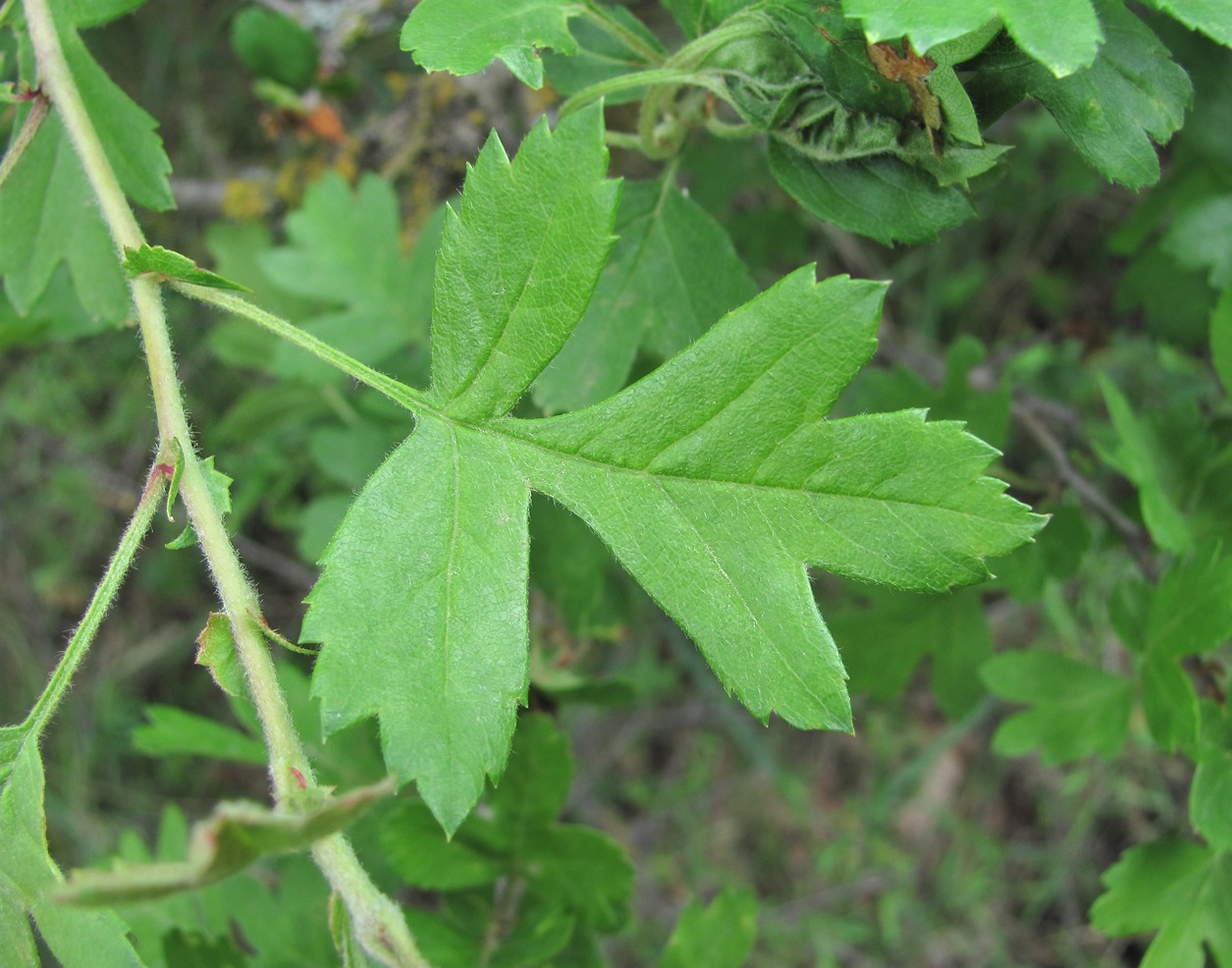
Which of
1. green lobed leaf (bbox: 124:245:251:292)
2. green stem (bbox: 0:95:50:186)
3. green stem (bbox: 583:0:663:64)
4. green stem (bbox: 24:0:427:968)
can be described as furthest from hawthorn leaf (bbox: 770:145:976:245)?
green stem (bbox: 0:95:50:186)

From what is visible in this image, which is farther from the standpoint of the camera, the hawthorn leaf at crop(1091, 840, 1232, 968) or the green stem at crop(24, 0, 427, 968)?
the hawthorn leaf at crop(1091, 840, 1232, 968)

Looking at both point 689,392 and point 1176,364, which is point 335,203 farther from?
point 1176,364

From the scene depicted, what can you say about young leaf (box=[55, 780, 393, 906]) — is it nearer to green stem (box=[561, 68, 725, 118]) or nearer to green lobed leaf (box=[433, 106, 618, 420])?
green lobed leaf (box=[433, 106, 618, 420])

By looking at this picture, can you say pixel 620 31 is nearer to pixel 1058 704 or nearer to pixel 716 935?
pixel 1058 704

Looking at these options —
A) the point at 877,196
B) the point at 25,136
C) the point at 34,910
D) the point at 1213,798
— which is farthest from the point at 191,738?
the point at 1213,798

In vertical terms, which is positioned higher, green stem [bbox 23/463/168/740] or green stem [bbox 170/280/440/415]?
green stem [bbox 170/280/440/415]

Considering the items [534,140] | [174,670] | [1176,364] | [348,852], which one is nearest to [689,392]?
[534,140]

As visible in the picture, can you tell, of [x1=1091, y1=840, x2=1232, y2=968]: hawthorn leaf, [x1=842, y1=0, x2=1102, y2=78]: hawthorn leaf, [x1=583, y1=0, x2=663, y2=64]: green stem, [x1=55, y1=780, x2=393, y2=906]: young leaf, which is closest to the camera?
[x1=55, y1=780, x2=393, y2=906]: young leaf
